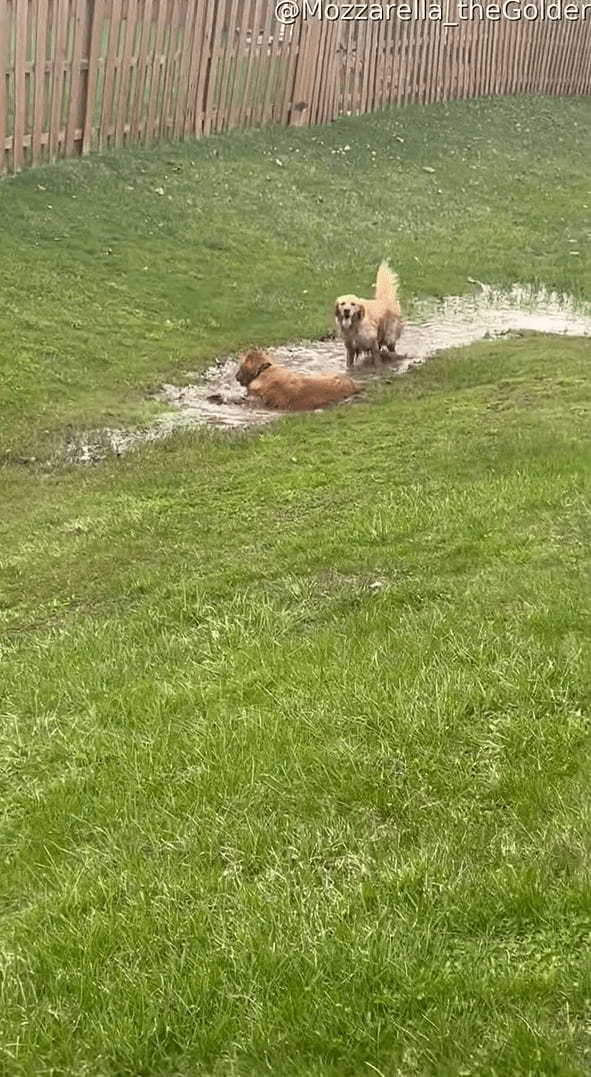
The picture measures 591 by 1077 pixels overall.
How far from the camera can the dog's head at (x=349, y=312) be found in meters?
10.2

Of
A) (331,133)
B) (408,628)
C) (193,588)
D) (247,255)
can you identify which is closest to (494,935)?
(408,628)

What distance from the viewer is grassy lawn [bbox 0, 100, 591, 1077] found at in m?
2.62

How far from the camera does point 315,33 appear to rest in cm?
1745

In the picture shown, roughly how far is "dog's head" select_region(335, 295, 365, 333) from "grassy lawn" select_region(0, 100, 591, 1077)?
789mm

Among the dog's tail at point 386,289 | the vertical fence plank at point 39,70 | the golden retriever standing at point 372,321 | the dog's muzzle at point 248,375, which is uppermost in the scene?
the vertical fence plank at point 39,70

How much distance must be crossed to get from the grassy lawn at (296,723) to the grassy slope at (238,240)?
0.10 metres

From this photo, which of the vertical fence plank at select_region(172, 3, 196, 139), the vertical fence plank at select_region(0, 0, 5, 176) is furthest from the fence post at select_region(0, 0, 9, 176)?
the vertical fence plank at select_region(172, 3, 196, 139)

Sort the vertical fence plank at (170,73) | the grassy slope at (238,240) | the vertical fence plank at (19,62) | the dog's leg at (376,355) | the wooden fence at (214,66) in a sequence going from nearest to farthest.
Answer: the grassy slope at (238,240) → the dog's leg at (376,355) → the vertical fence plank at (19,62) → the wooden fence at (214,66) → the vertical fence plank at (170,73)

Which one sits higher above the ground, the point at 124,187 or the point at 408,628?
the point at 124,187

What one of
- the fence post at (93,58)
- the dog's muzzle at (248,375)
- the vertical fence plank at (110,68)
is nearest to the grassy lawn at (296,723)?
the dog's muzzle at (248,375)

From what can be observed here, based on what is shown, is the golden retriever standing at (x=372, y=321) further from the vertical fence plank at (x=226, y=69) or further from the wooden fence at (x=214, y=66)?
the vertical fence plank at (x=226, y=69)

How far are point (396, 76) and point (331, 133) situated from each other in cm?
251

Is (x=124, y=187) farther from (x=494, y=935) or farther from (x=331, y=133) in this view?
(x=494, y=935)

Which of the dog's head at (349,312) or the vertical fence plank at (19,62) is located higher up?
the vertical fence plank at (19,62)
